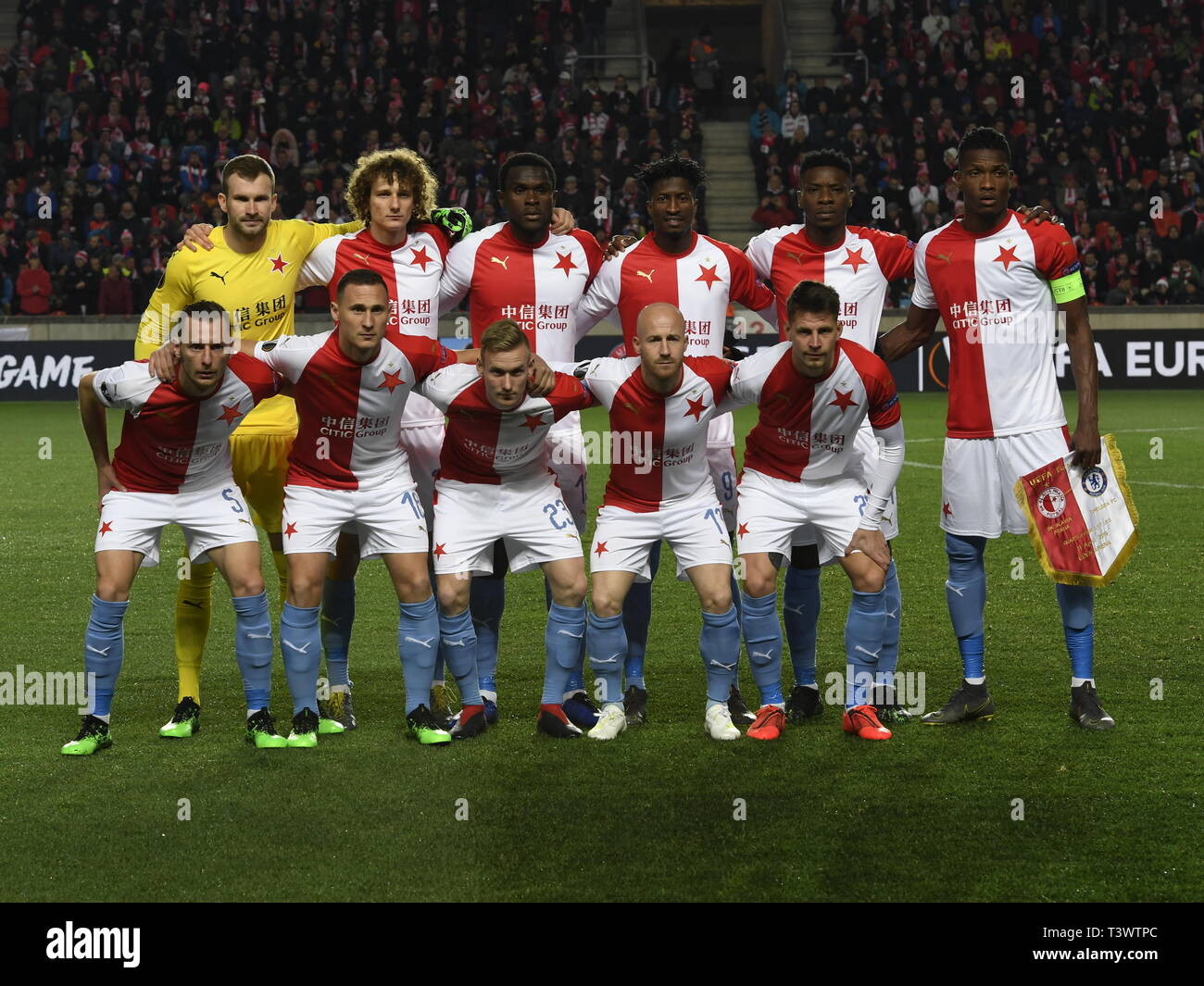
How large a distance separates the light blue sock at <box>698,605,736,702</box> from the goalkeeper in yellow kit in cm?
184

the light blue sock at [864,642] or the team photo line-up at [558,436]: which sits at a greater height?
the team photo line-up at [558,436]

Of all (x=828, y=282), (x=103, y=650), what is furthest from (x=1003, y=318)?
(x=103, y=650)

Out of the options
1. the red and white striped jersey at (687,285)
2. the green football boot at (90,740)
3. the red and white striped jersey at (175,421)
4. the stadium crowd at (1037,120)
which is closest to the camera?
the green football boot at (90,740)

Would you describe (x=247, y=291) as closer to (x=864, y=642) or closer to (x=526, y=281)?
(x=526, y=281)

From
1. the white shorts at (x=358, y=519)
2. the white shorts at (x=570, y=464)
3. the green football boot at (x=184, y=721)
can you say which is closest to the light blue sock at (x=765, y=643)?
the white shorts at (x=570, y=464)

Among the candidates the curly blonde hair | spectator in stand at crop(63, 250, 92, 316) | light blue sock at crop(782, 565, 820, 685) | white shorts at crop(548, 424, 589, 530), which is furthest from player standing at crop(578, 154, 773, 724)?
spectator in stand at crop(63, 250, 92, 316)

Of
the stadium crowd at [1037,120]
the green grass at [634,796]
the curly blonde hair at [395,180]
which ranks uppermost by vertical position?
the stadium crowd at [1037,120]

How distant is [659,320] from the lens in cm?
606

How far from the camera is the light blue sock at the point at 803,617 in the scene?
258 inches

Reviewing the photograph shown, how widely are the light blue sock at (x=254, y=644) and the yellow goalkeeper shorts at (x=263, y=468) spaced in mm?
570

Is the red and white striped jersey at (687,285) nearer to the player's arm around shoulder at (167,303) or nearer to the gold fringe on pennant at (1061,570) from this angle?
Result: the gold fringe on pennant at (1061,570)

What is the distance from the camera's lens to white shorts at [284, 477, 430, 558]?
239 inches

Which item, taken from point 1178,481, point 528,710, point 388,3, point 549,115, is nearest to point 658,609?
point 528,710

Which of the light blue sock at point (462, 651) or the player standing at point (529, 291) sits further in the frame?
the player standing at point (529, 291)
